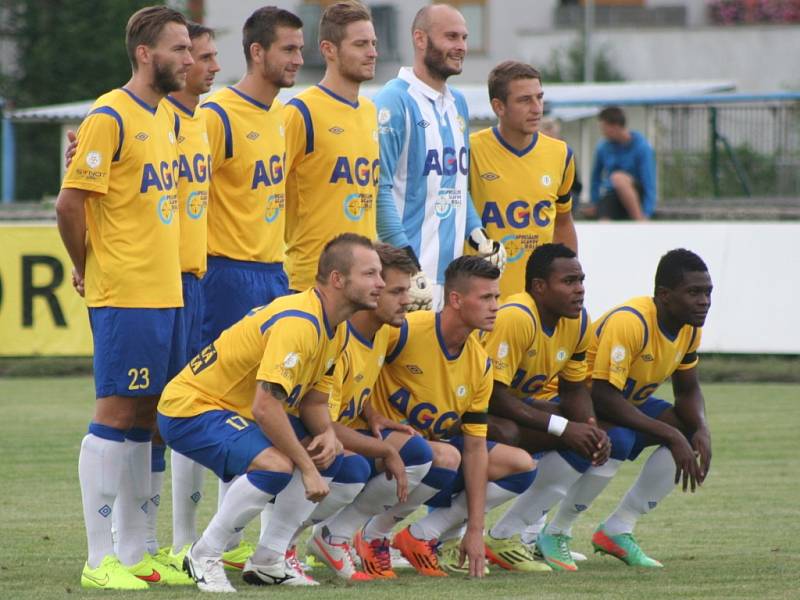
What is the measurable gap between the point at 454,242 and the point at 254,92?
1279 mm

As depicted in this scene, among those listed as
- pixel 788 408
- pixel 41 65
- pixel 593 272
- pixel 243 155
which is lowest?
pixel 788 408

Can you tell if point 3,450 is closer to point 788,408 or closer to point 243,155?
point 243,155

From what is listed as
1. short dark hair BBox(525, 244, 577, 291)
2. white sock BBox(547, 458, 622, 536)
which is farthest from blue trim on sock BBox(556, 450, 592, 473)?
short dark hair BBox(525, 244, 577, 291)

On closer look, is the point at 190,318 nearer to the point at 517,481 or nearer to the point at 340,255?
the point at 340,255

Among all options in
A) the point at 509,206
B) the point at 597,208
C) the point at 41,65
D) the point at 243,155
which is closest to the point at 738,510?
the point at 509,206

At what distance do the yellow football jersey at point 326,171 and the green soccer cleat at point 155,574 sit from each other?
159 centimetres

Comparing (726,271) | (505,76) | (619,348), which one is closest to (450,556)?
(619,348)

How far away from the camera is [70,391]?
Result: 15.0 meters

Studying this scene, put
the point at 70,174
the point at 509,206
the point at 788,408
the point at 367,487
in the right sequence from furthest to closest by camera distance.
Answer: the point at 788,408, the point at 509,206, the point at 367,487, the point at 70,174

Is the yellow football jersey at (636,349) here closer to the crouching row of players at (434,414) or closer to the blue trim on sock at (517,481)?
the crouching row of players at (434,414)

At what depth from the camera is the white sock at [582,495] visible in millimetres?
8102

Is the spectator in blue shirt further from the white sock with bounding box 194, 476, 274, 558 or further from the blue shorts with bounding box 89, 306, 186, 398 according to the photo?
the white sock with bounding box 194, 476, 274, 558

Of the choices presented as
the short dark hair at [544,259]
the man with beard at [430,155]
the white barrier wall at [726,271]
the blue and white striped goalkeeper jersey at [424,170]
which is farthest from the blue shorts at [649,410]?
the white barrier wall at [726,271]

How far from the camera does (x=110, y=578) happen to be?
22.5 feet
